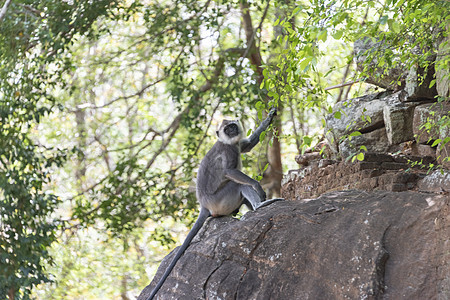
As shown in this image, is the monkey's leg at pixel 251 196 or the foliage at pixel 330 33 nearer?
the foliage at pixel 330 33

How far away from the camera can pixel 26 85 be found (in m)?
7.63

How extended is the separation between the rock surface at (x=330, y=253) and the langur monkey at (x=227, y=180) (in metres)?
0.73

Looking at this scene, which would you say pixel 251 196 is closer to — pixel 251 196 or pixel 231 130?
pixel 251 196

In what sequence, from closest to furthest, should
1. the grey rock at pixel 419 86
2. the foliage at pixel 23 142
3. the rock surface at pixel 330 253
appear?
the rock surface at pixel 330 253, the grey rock at pixel 419 86, the foliage at pixel 23 142

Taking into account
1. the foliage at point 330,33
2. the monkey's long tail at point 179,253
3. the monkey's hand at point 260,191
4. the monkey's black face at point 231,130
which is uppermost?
the foliage at point 330,33

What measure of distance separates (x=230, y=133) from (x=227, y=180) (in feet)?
1.56

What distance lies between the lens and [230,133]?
5.70 meters

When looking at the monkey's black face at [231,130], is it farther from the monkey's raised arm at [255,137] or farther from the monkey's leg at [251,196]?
the monkey's leg at [251,196]

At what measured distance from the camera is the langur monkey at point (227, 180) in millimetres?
5273

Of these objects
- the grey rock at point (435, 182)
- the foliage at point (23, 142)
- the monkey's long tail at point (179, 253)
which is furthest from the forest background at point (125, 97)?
the monkey's long tail at point (179, 253)

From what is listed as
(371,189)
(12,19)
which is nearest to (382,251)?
(371,189)

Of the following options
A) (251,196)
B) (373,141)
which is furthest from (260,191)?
(373,141)

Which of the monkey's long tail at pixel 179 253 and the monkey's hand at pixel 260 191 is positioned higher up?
the monkey's hand at pixel 260 191

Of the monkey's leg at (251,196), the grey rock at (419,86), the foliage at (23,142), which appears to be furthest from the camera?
the foliage at (23,142)
